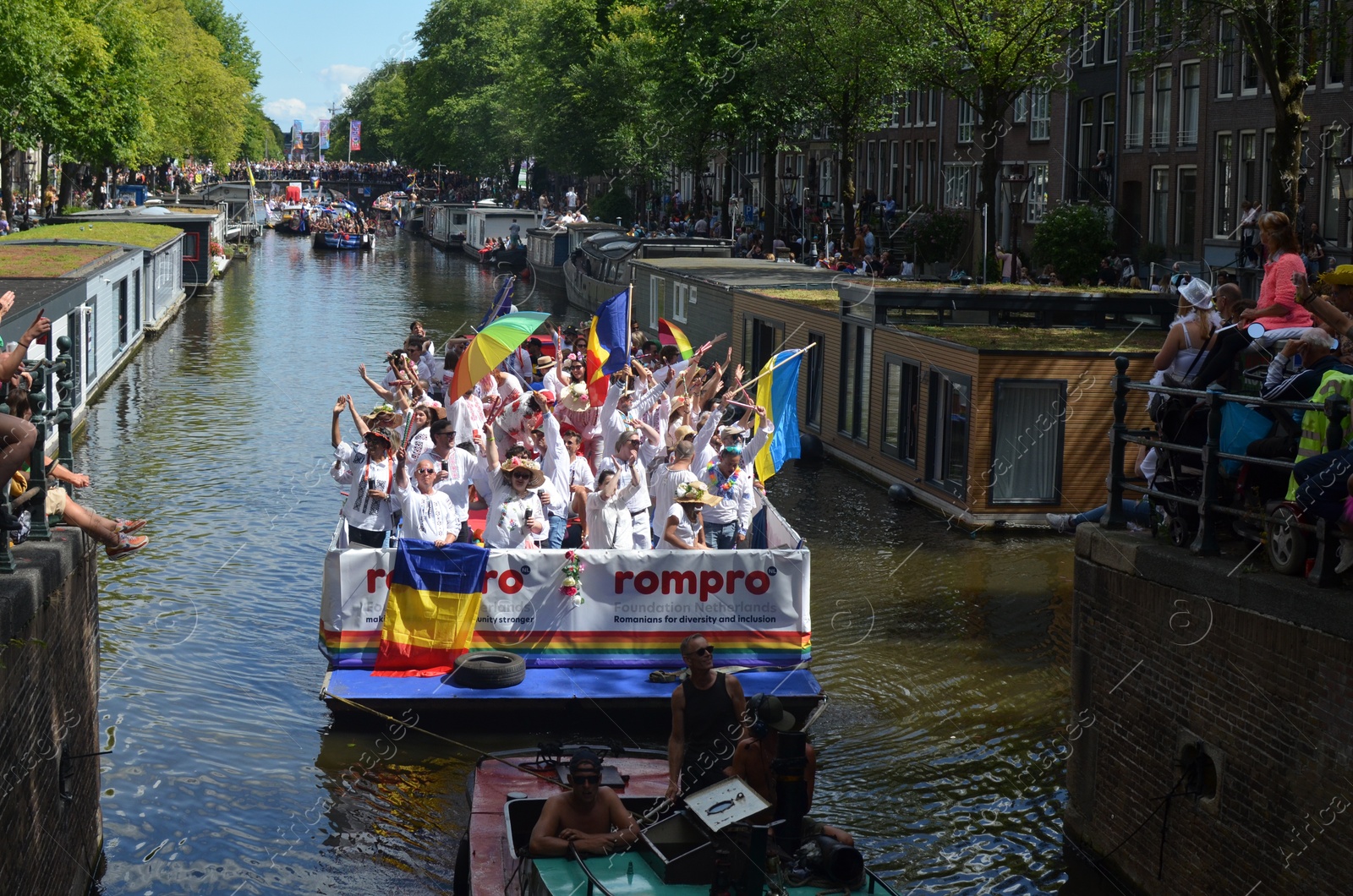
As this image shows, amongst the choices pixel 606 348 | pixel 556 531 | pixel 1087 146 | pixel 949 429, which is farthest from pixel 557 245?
pixel 556 531

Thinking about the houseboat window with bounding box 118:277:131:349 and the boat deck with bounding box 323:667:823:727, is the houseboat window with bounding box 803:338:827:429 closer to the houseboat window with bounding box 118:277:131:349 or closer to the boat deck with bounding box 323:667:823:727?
the boat deck with bounding box 323:667:823:727

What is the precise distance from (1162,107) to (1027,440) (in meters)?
23.3

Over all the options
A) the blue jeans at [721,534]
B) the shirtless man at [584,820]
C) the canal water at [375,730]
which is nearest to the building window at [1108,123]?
the canal water at [375,730]

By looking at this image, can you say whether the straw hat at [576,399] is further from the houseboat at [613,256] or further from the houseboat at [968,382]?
the houseboat at [613,256]

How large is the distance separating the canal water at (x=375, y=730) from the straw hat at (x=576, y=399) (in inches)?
136

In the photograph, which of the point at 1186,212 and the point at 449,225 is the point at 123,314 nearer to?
the point at 1186,212

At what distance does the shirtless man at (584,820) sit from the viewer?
895 centimetres

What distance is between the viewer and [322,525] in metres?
22.2

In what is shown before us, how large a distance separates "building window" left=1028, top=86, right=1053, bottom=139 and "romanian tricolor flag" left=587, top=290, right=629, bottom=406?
3220cm

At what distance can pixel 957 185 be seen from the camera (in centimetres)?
5366

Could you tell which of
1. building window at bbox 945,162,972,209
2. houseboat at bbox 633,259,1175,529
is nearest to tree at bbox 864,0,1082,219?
houseboat at bbox 633,259,1175,529

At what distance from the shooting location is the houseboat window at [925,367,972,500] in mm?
21984

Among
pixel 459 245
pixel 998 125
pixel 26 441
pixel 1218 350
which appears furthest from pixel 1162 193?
pixel 459 245

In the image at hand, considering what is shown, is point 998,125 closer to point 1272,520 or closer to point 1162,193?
point 1162,193
